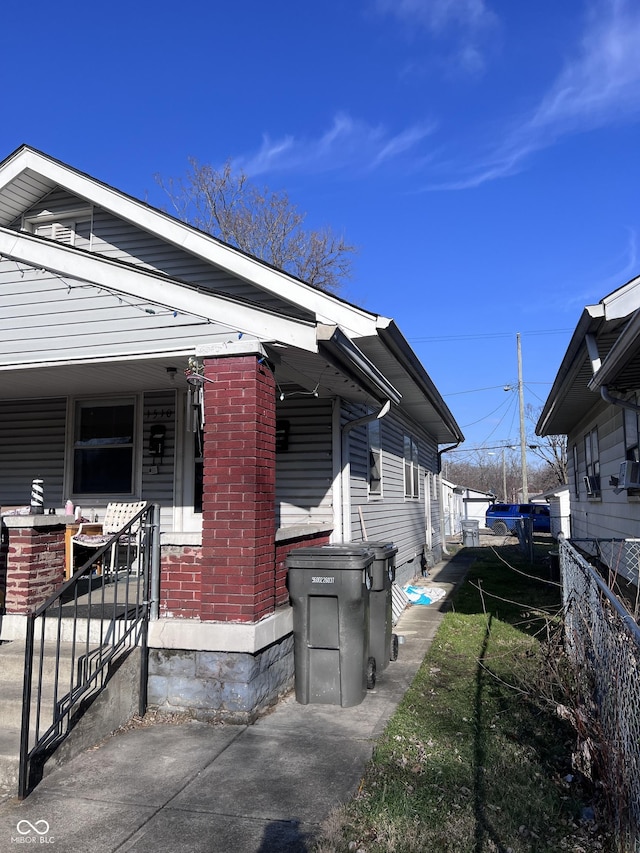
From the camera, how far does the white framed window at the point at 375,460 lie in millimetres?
9789

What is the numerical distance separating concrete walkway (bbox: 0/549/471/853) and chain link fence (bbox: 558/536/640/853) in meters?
A: 1.45

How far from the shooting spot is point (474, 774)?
3986 millimetres

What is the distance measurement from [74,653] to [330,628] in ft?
6.59

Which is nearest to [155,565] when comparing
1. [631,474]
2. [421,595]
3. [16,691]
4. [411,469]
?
[16,691]

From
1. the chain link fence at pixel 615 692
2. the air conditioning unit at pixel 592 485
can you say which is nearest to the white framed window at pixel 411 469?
the air conditioning unit at pixel 592 485

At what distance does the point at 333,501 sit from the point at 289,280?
8.54ft

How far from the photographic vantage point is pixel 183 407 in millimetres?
8148

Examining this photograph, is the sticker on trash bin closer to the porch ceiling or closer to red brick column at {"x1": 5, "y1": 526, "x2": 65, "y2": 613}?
the porch ceiling

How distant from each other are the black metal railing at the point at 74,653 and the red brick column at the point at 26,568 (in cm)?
24

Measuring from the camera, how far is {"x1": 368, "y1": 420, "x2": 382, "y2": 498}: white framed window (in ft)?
32.1

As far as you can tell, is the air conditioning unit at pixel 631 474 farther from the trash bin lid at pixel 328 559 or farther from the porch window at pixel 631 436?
the trash bin lid at pixel 328 559

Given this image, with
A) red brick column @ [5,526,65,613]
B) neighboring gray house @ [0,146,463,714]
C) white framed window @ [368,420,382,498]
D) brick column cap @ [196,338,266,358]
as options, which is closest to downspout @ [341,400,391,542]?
neighboring gray house @ [0,146,463,714]

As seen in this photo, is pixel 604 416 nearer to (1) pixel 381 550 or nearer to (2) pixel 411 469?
(2) pixel 411 469

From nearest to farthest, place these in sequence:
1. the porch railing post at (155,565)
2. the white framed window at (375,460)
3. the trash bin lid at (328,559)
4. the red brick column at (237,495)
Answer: the red brick column at (237,495) < the porch railing post at (155,565) < the trash bin lid at (328,559) < the white framed window at (375,460)
